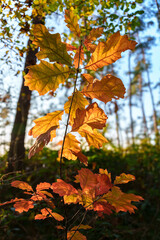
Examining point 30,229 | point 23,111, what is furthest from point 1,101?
point 30,229

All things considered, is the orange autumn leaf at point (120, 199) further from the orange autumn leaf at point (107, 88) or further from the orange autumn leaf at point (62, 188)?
the orange autumn leaf at point (107, 88)

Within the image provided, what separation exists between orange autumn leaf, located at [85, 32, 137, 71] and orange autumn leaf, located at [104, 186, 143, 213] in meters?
0.64

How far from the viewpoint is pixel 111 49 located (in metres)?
0.75

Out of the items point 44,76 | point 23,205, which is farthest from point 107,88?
point 23,205

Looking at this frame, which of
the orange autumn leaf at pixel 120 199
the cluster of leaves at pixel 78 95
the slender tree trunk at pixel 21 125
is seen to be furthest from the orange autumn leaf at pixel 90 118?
the slender tree trunk at pixel 21 125

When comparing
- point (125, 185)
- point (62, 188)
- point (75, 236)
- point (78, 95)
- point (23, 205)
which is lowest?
point (125, 185)

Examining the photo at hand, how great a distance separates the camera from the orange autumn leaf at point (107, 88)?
780 millimetres

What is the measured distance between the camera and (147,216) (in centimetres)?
362

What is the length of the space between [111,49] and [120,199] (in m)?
0.72

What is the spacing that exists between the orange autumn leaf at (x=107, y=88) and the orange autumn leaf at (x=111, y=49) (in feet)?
0.24

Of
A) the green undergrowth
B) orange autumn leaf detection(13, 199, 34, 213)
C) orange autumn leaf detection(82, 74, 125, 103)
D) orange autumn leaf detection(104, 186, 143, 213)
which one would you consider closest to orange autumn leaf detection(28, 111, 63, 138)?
orange autumn leaf detection(82, 74, 125, 103)

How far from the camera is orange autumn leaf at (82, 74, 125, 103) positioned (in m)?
0.78

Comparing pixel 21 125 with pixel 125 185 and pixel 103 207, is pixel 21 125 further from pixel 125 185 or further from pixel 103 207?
pixel 103 207

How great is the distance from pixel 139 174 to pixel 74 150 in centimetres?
386
